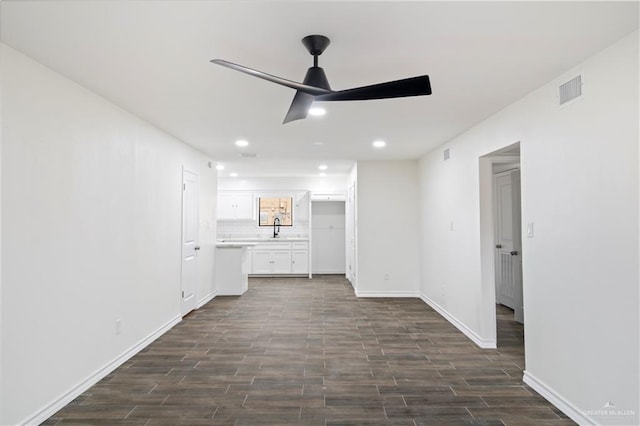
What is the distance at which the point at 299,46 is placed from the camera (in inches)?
87.7

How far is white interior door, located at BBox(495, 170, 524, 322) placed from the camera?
16.5ft

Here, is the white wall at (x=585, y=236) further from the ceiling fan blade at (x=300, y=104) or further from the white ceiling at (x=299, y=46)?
the ceiling fan blade at (x=300, y=104)

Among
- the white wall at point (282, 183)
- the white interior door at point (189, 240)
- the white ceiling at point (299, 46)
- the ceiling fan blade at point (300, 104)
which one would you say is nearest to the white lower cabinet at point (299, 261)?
the white wall at point (282, 183)

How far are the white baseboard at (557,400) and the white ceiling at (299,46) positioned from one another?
7.63 feet

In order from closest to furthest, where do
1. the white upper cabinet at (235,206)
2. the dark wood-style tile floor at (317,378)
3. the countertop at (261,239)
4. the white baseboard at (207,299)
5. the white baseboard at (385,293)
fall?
the dark wood-style tile floor at (317,378), the white baseboard at (207,299), the white baseboard at (385,293), the countertop at (261,239), the white upper cabinet at (235,206)

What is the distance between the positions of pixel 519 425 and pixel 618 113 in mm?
2053

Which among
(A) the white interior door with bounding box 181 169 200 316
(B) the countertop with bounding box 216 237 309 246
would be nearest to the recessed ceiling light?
(A) the white interior door with bounding box 181 169 200 316

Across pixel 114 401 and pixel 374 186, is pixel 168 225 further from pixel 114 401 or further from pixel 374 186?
pixel 374 186

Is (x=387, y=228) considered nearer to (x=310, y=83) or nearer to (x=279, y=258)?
(x=279, y=258)

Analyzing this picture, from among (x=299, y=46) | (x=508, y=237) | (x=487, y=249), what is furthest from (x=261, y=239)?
(x=299, y=46)

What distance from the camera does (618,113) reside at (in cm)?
215

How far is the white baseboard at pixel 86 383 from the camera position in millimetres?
2431

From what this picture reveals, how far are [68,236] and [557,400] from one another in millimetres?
3782

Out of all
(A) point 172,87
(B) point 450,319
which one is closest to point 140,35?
(A) point 172,87
